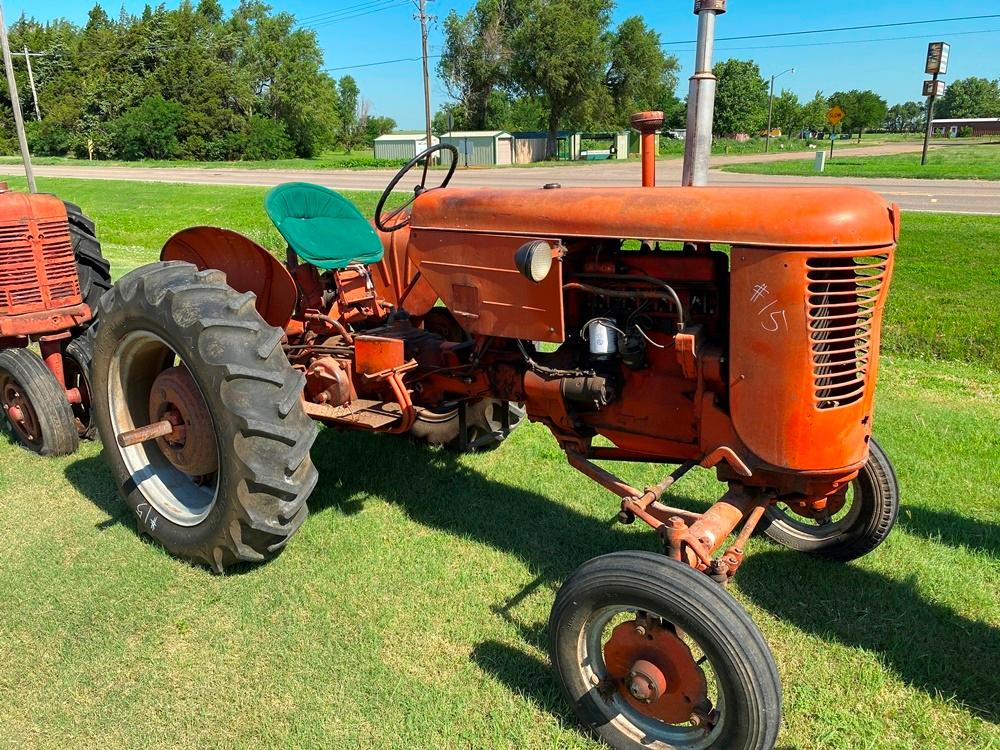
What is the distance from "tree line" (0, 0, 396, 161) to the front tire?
4684cm

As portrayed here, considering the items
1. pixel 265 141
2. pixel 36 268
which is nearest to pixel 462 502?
pixel 36 268

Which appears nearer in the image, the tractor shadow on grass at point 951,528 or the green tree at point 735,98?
the tractor shadow on grass at point 951,528

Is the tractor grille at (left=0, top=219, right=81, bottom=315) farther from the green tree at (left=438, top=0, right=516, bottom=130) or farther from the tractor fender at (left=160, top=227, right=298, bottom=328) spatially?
the green tree at (left=438, top=0, right=516, bottom=130)

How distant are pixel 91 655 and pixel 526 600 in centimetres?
159

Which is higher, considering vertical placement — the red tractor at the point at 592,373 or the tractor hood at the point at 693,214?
the tractor hood at the point at 693,214

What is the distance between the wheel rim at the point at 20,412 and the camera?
4328 millimetres

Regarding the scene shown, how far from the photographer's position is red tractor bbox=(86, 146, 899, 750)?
7.19 feet

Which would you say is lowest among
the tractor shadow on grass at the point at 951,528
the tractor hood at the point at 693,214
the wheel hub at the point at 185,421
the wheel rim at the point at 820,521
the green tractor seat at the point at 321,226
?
the tractor shadow on grass at the point at 951,528

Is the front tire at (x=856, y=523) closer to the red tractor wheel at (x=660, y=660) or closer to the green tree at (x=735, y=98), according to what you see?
the red tractor wheel at (x=660, y=660)

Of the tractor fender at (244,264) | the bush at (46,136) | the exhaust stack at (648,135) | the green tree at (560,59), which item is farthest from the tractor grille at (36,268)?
the bush at (46,136)

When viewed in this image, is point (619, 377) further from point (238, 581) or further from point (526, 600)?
point (238, 581)

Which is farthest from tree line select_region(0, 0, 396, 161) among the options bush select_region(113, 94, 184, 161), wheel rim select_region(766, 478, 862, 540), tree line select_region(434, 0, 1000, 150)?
wheel rim select_region(766, 478, 862, 540)

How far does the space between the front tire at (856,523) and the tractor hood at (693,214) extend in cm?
109

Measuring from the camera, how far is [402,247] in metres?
3.88
